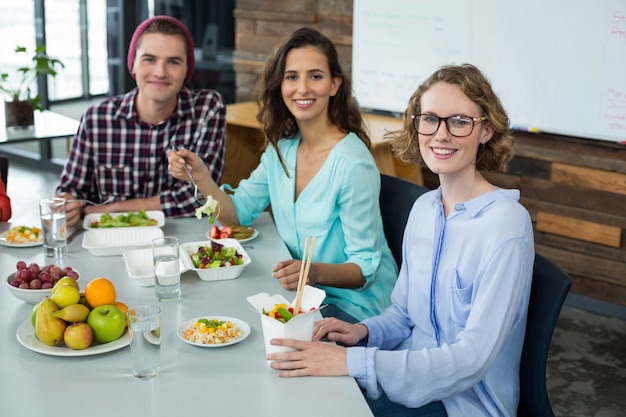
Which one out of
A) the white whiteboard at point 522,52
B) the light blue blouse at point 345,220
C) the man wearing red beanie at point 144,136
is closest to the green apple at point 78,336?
the light blue blouse at point 345,220

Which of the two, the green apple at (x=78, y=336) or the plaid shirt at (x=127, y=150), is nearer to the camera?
the green apple at (x=78, y=336)

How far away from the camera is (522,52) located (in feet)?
12.1

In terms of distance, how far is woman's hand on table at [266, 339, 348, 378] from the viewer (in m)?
1.51

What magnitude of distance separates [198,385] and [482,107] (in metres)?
A: 0.82

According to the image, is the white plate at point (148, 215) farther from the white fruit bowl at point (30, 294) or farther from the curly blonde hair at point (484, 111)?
the curly blonde hair at point (484, 111)

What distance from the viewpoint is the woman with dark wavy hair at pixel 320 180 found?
225cm

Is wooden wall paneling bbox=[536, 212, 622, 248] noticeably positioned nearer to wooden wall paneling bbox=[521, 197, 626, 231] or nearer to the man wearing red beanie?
wooden wall paneling bbox=[521, 197, 626, 231]

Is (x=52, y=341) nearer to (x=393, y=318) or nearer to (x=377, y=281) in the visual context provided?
(x=393, y=318)

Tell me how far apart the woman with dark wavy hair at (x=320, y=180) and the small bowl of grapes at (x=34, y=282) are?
0.59 metres

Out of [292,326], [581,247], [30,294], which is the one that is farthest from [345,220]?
[581,247]

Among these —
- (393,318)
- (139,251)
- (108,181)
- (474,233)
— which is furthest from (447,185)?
(108,181)

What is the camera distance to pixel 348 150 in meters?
2.34

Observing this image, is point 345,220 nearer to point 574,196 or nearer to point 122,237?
point 122,237

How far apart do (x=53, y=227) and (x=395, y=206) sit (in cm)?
93
